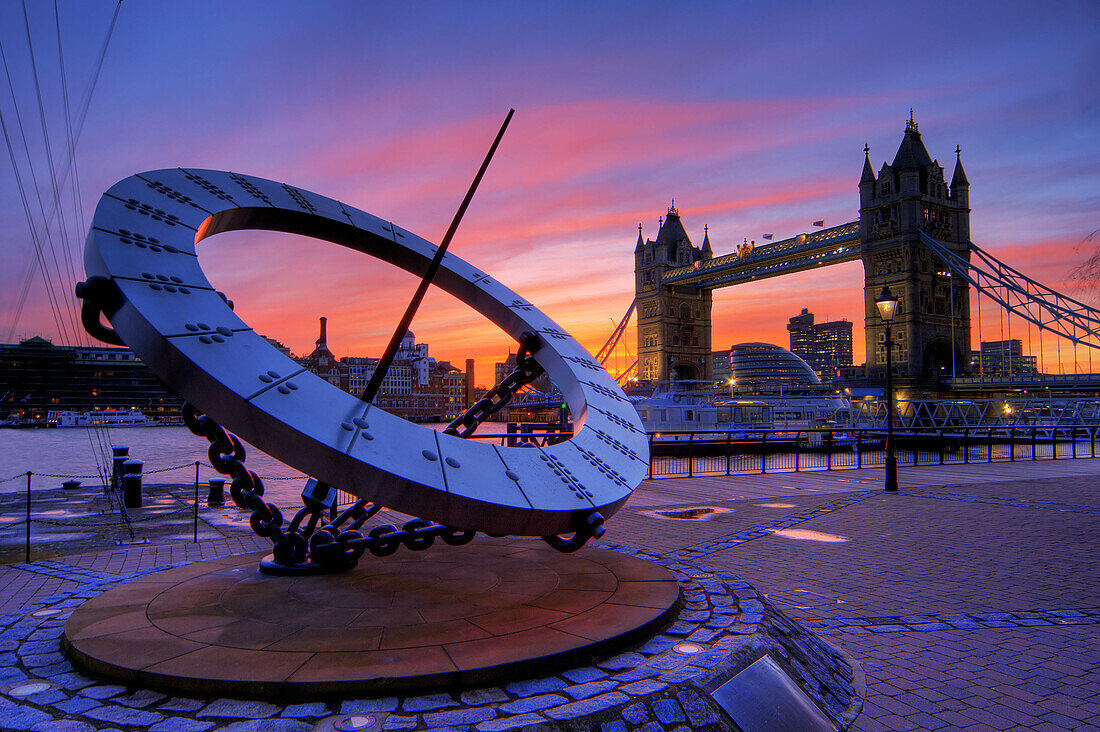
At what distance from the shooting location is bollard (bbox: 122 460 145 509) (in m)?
10.3

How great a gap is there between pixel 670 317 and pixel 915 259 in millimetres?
25929

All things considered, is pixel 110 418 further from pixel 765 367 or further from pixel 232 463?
pixel 232 463

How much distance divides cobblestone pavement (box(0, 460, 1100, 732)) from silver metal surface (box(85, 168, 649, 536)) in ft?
2.41

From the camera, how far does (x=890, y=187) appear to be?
1944 inches

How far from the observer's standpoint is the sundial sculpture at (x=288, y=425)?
101 inches

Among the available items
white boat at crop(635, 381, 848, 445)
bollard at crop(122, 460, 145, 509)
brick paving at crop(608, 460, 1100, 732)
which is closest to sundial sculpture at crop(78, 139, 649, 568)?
brick paving at crop(608, 460, 1100, 732)

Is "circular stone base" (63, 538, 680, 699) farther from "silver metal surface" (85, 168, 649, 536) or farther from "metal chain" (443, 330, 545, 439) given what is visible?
"metal chain" (443, 330, 545, 439)

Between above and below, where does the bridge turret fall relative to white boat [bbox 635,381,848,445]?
above

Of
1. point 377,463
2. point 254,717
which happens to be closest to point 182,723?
point 254,717

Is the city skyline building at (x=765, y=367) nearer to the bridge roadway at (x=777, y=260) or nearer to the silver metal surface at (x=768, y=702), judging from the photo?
the bridge roadway at (x=777, y=260)

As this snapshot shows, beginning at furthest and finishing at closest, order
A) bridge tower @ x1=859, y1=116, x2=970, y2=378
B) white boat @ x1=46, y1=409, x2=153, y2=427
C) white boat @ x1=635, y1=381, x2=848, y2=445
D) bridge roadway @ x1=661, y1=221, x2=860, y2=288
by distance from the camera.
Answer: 1. white boat @ x1=46, y1=409, x2=153, y2=427
2. bridge roadway @ x1=661, y1=221, x2=860, y2=288
3. bridge tower @ x1=859, y1=116, x2=970, y2=378
4. white boat @ x1=635, y1=381, x2=848, y2=445

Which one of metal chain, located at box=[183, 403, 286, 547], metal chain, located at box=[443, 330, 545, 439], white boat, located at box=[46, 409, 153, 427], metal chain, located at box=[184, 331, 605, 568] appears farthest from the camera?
white boat, located at box=[46, 409, 153, 427]

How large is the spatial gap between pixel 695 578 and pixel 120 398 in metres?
83.6

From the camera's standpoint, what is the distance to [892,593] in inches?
190
